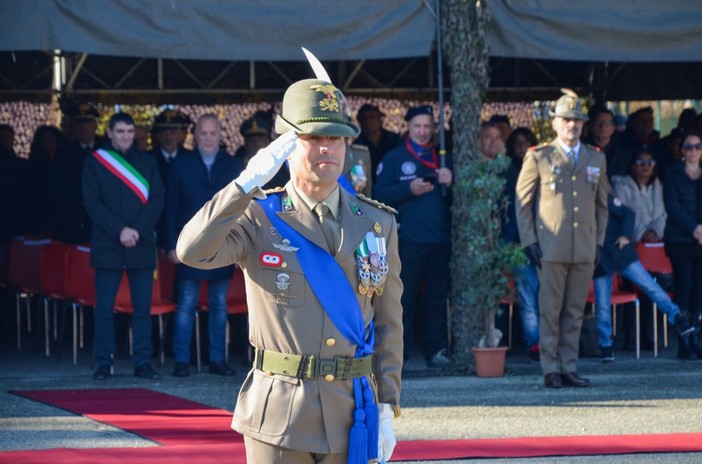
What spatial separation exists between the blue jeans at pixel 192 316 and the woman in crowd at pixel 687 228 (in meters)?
4.12

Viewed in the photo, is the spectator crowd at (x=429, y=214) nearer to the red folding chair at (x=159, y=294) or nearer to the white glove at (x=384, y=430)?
the red folding chair at (x=159, y=294)

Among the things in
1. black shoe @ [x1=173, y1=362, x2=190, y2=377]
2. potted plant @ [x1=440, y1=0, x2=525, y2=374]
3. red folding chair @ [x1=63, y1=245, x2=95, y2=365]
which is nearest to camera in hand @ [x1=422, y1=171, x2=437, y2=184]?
potted plant @ [x1=440, y1=0, x2=525, y2=374]

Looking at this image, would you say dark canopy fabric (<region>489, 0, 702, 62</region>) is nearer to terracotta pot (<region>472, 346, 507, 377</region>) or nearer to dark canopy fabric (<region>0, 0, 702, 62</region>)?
dark canopy fabric (<region>0, 0, 702, 62</region>)

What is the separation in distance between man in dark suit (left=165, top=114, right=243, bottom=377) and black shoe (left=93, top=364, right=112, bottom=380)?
1.80ft

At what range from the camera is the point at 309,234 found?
4.20 metres

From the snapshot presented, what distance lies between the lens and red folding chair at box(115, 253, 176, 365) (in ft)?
35.6

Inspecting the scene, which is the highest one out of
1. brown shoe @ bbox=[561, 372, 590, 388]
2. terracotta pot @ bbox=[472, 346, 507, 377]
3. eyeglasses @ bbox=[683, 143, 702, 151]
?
eyeglasses @ bbox=[683, 143, 702, 151]

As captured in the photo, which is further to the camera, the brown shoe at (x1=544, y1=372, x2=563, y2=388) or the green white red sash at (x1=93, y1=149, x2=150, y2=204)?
the green white red sash at (x1=93, y1=149, x2=150, y2=204)

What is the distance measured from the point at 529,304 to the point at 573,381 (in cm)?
167

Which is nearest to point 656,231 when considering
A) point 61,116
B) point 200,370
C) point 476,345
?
point 476,345

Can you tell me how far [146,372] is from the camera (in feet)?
34.0

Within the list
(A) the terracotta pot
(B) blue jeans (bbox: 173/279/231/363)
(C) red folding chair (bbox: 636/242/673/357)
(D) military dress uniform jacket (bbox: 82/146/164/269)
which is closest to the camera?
(D) military dress uniform jacket (bbox: 82/146/164/269)

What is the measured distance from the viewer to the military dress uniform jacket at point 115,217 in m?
10.2

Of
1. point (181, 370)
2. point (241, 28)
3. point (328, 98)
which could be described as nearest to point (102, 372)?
point (181, 370)
